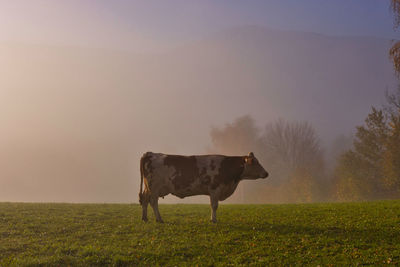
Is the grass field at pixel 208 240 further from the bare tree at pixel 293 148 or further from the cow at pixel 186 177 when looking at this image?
the bare tree at pixel 293 148

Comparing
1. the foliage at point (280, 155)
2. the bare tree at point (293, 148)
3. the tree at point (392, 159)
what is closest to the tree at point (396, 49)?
the tree at point (392, 159)

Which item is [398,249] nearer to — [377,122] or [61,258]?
[61,258]

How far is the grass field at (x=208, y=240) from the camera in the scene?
10.5m

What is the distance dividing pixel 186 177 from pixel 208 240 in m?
4.43

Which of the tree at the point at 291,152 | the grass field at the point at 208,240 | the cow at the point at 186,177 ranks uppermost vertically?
the tree at the point at 291,152

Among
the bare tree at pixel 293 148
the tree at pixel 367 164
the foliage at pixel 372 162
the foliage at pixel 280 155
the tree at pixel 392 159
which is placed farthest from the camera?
the bare tree at pixel 293 148

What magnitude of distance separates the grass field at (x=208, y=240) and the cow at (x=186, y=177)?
57.9 inches

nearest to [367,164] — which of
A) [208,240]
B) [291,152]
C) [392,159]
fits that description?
[392,159]

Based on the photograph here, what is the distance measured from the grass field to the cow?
147cm

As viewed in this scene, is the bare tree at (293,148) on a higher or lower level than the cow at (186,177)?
higher

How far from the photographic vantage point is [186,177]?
54.0 feet

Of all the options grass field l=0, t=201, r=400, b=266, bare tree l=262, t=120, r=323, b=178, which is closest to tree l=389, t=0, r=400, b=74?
grass field l=0, t=201, r=400, b=266

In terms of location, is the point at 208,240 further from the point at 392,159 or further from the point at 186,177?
the point at 392,159

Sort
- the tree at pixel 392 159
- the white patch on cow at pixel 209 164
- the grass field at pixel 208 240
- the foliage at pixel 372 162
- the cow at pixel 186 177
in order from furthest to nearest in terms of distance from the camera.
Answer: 1. the foliage at pixel 372 162
2. the tree at pixel 392 159
3. the white patch on cow at pixel 209 164
4. the cow at pixel 186 177
5. the grass field at pixel 208 240
